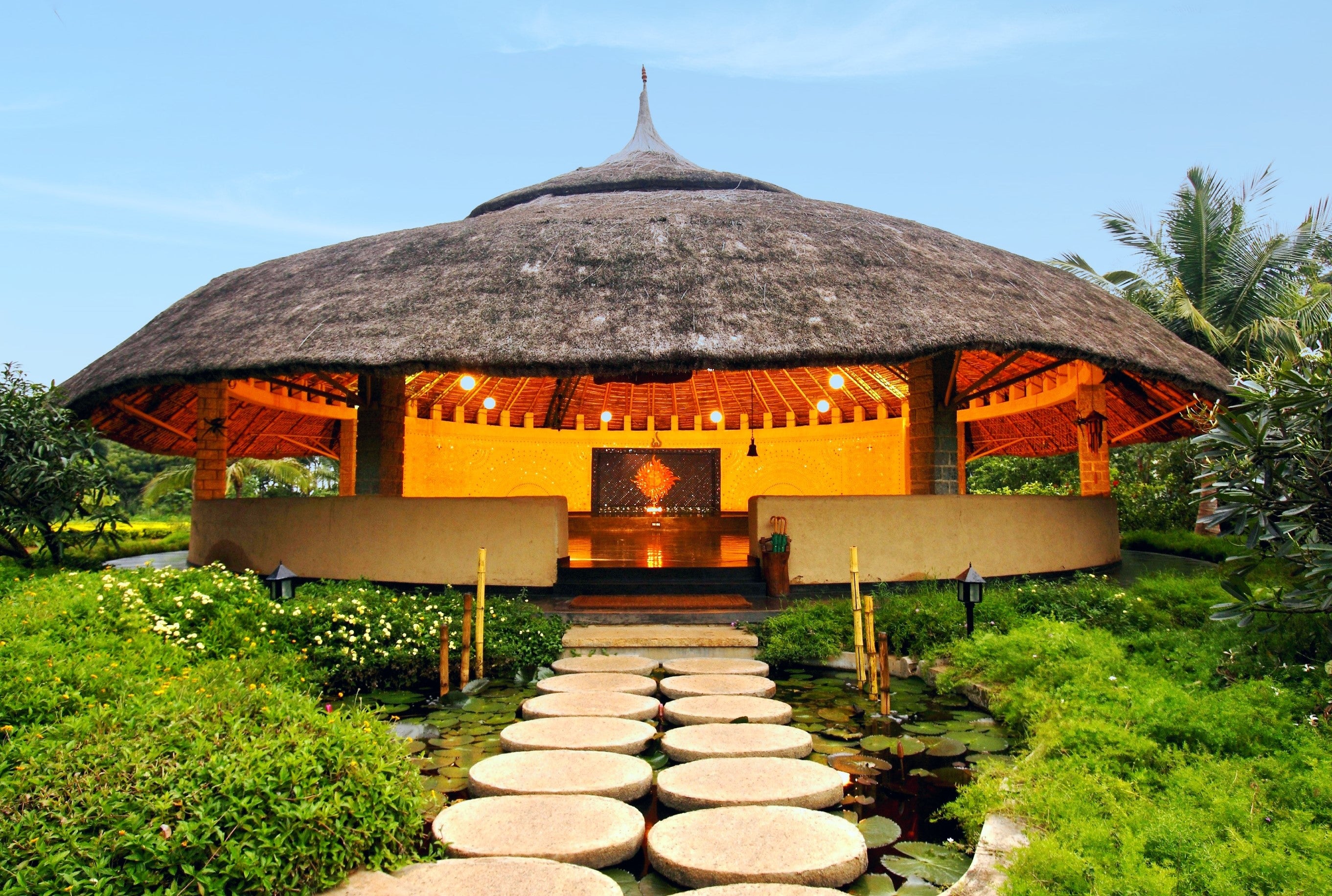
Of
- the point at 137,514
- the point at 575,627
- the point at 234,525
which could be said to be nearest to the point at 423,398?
the point at 234,525

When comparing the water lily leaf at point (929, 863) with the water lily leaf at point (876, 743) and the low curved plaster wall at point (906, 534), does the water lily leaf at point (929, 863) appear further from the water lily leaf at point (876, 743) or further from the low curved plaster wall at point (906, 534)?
the low curved plaster wall at point (906, 534)

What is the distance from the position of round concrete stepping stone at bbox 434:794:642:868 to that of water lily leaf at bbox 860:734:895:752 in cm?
155

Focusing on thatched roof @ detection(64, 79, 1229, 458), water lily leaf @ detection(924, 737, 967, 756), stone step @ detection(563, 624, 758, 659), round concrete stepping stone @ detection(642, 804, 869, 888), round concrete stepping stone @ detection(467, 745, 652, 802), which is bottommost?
water lily leaf @ detection(924, 737, 967, 756)

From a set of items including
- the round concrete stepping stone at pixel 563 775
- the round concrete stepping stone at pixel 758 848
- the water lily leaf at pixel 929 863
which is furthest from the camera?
the round concrete stepping stone at pixel 563 775

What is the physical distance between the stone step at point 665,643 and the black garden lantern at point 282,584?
2056 mm

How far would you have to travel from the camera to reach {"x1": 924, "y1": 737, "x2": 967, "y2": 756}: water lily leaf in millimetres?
4254

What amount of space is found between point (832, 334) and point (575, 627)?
133 inches

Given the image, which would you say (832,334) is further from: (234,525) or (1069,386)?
(234,525)

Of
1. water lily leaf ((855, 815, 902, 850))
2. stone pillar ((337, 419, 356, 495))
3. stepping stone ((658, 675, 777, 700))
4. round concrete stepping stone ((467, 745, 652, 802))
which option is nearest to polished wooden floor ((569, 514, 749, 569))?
stepping stone ((658, 675, 777, 700))

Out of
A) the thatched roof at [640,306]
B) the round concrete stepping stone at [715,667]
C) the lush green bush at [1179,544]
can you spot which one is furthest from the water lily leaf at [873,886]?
the lush green bush at [1179,544]

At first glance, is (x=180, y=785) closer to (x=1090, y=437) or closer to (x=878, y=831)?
(x=878, y=831)

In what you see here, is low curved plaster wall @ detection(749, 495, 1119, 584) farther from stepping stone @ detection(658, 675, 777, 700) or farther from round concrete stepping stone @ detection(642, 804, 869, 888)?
round concrete stepping stone @ detection(642, 804, 869, 888)

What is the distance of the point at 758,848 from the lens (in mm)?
2965

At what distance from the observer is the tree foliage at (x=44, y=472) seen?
697 cm
